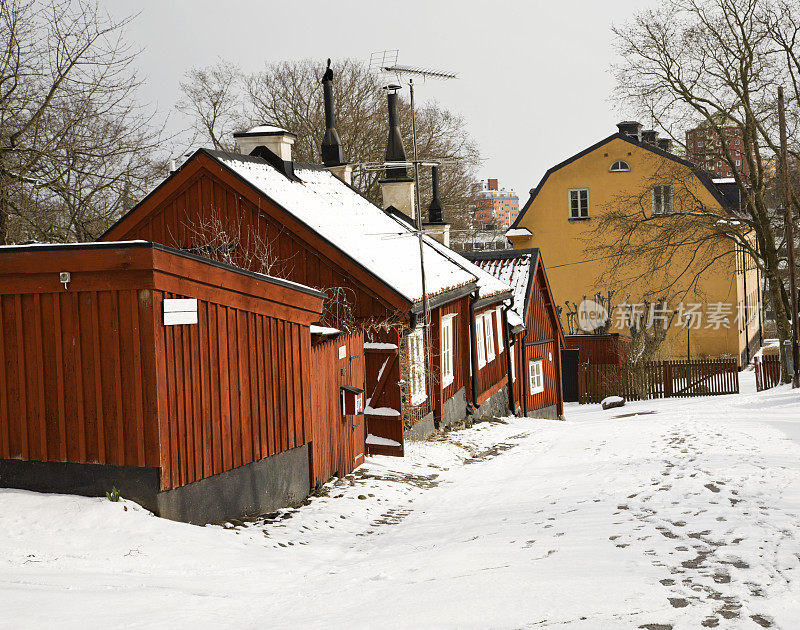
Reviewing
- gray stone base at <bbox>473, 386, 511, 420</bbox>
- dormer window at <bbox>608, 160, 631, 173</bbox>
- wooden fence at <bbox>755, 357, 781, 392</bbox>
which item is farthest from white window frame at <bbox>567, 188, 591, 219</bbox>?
gray stone base at <bbox>473, 386, 511, 420</bbox>

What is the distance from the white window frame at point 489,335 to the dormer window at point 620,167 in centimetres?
2328

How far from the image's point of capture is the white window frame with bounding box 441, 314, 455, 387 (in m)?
17.5

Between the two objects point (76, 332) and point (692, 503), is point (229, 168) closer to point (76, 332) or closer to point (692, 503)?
point (76, 332)

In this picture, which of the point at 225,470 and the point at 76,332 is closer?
the point at 76,332

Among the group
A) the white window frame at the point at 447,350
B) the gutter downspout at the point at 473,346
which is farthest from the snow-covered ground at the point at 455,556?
the gutter downspout at the point at 473,346

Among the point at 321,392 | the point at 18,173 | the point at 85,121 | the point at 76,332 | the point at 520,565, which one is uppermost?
the point at 85,121

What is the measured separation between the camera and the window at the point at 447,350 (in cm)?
1745

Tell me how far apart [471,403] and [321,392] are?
9.40 metres

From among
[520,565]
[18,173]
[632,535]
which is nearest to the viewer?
[520,565]

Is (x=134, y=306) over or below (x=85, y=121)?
below

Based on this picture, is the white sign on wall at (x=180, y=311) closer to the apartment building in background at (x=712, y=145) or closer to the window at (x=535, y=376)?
the window at (x=535, y=376)

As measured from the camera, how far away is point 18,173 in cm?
1477

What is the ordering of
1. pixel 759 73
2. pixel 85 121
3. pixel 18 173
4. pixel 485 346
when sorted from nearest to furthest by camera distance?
pixel 18 173, pixel 85 121, pixel 485 346, pixel 759 73

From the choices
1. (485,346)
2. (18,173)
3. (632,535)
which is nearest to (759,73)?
(485,346)
